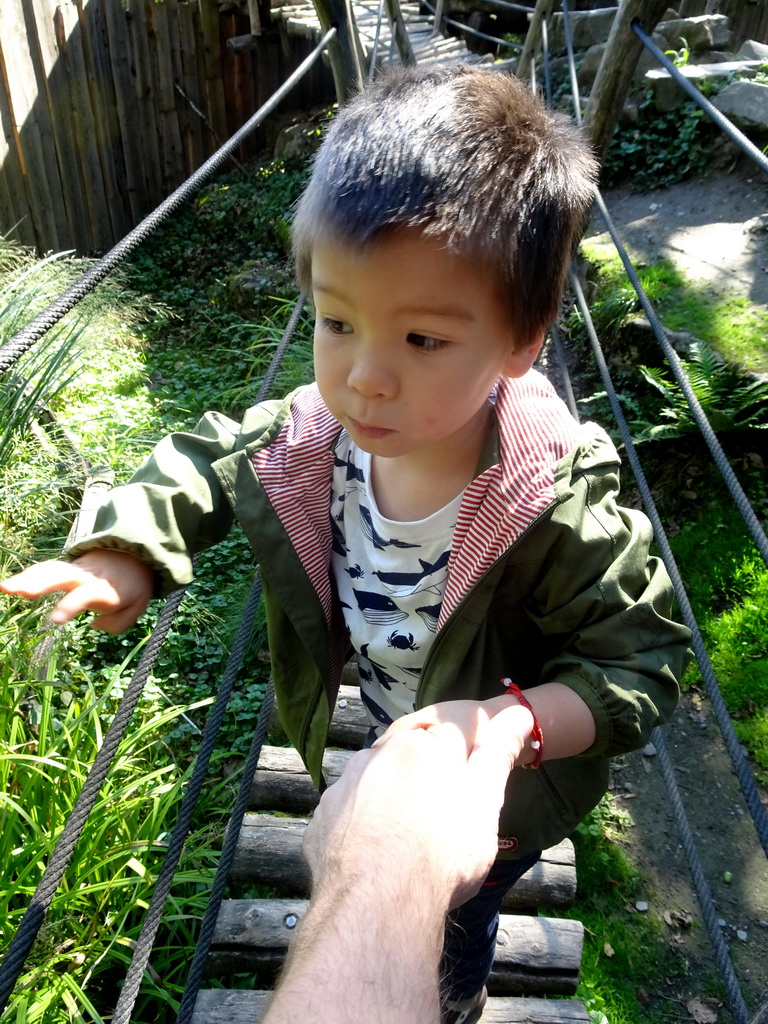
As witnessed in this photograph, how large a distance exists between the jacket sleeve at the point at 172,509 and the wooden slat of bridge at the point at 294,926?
3.72 feet

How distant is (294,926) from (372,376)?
1.42m

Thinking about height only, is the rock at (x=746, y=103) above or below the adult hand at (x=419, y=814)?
above

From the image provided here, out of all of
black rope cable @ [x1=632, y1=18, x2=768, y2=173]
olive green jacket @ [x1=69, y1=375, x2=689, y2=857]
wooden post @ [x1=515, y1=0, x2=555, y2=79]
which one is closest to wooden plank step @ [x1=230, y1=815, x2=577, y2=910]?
olive green jacket @ [x1=69, y1=375, x2=689, y2=857]

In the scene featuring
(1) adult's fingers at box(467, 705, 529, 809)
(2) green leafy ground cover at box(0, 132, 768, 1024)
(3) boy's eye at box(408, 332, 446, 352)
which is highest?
(3) boy's eye at box(408, 332, 446, 352)

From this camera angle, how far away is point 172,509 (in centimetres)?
113

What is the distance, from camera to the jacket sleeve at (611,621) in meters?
1.09

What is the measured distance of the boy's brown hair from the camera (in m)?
0.94

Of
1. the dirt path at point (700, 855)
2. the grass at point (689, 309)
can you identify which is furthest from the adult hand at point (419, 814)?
the grass at point (689, 309)

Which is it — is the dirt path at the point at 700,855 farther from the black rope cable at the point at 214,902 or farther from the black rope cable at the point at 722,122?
the black rope cable at the point at 722,122

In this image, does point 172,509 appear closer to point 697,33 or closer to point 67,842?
point 67,842

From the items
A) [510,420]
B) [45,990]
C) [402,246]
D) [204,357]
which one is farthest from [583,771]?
[204,357]

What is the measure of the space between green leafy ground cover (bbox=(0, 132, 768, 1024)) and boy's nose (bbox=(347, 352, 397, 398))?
5.17 feet

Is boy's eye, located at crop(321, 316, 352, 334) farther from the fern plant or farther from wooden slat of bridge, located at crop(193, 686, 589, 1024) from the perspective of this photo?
the fern plant

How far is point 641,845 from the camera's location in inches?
107
